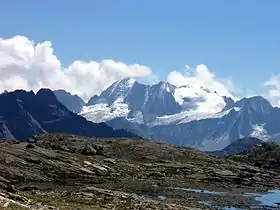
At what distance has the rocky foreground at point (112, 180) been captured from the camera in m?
84.9

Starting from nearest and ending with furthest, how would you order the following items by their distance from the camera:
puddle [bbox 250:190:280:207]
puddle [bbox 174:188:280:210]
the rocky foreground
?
1. the rocky foreground
2. puddle [bbox 174:188:280:210]
3. puddle [bbox 250:190:280:207]

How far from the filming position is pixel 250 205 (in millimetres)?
103250

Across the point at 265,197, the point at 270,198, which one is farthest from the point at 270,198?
the point at 265,197

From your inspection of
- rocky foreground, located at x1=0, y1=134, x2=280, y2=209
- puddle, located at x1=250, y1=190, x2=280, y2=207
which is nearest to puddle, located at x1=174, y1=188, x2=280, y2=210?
puddle, located at x1=250, y1=190, x2=280, y2=207

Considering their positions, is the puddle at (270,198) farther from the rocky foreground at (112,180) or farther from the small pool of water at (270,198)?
the rocky foreground at (112,180)

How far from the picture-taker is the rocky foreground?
8494 cm

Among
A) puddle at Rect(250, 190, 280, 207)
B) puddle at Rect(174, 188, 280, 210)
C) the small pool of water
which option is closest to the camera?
puddle at Rect(174, 188, 280, 210)

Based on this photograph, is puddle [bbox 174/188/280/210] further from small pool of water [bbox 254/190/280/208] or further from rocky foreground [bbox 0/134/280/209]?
rocky foreground [bbox 0/134/280/209]

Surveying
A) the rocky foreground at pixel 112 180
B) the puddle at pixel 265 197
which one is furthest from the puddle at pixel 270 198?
the rocky foreground at pixel 112 180

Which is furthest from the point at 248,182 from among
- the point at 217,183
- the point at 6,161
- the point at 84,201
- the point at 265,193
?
the point at 84,201

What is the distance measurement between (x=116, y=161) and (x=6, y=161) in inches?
2052

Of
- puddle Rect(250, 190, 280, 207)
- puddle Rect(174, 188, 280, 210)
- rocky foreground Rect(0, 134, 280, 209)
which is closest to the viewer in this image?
rocky foreground Rect(0, 134, 280, 209)

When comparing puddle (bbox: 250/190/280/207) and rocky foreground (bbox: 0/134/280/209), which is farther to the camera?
puddle (bbox: 250/190/280/207)

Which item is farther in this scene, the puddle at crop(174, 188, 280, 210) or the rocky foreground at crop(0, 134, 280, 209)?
the puddle at crop(174, 188, 280, 210)
